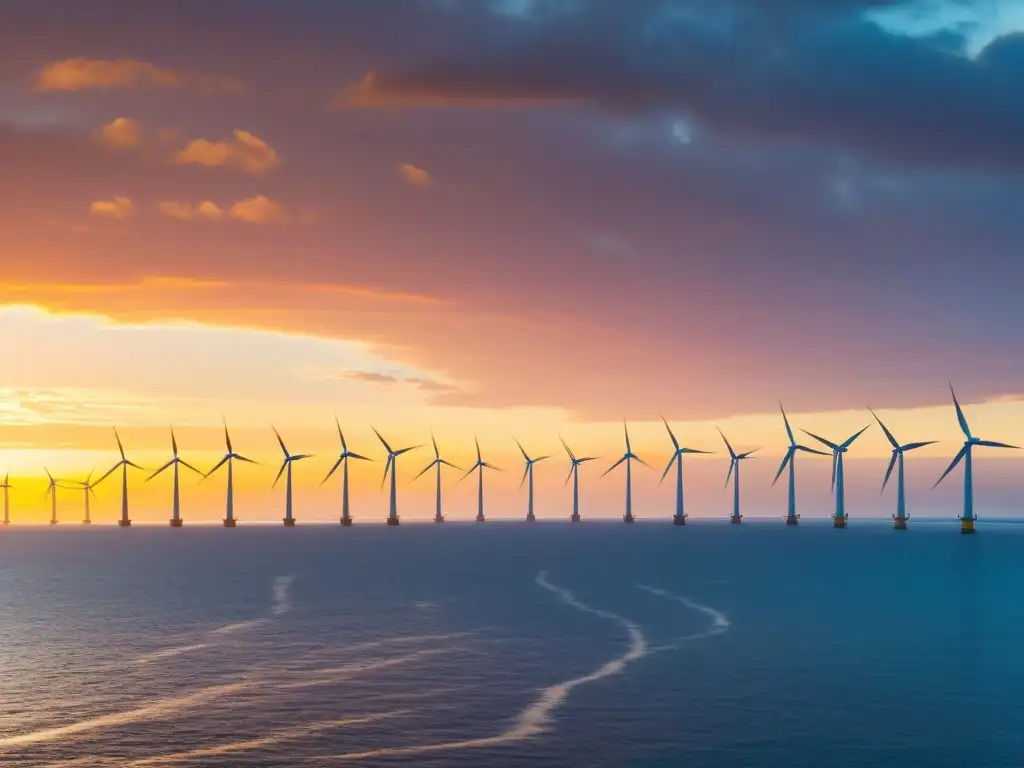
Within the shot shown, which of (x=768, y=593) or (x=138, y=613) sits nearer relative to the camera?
(x=138, y=613)

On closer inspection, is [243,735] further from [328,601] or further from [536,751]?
[328,601]

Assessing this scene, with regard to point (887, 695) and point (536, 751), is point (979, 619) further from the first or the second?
point (536, 751)

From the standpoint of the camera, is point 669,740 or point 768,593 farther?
point 768,593

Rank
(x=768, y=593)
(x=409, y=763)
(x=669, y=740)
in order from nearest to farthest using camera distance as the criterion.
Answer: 1. (x=409, y=763)
2. (x=669, y=740)
3. (x=768, y=593)

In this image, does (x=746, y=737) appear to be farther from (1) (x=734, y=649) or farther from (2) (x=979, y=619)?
(2) (x=979, y=619)

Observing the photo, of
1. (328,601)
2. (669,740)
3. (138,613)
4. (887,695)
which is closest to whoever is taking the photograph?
(669,740)

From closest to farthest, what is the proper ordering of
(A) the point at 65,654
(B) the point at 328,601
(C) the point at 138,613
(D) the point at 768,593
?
(A) the point at 65,654 < (C) the point at 138,613 < (B) the point at 328,601 < (D) the point at 768,593

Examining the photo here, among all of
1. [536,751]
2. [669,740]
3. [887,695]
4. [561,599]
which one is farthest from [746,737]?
[561,599]

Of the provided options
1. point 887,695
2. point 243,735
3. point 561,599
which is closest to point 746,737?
point 887,695

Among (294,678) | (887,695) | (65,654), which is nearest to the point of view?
(887,695)
